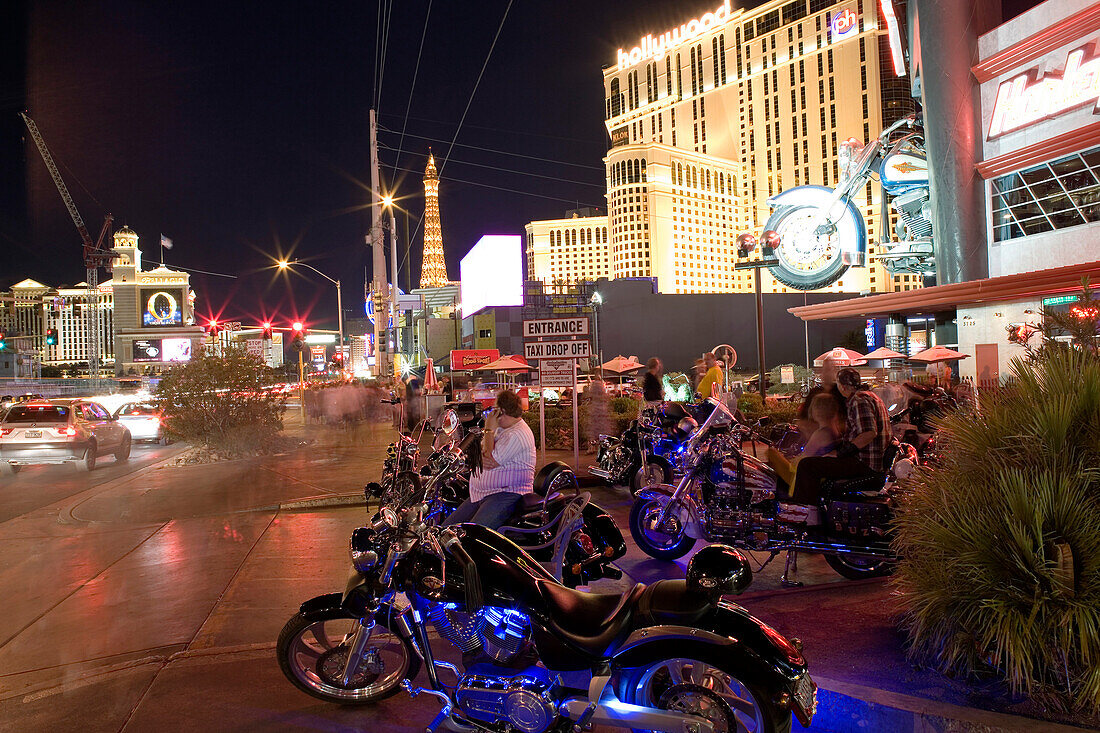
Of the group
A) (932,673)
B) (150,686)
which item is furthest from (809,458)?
(150,686)

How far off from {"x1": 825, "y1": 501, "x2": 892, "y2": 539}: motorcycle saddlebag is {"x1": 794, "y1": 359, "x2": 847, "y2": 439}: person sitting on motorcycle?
0.87 meters

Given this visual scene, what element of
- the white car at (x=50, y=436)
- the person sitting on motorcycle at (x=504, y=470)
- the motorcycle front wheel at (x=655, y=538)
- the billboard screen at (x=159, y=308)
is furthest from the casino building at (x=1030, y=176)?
the billboard screen at (x=159, y=308)

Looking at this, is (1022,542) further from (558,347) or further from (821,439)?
(558,347)

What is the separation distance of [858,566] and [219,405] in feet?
46.5

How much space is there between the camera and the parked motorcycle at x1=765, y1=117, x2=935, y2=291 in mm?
30828

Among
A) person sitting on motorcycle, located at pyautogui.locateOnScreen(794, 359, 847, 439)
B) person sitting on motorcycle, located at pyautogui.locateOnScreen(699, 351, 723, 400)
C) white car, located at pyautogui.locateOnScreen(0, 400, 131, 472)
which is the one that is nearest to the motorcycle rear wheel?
person sitting on motorcycle, located at pyautogui.locateOnScreen(794, 359, 847, 439)

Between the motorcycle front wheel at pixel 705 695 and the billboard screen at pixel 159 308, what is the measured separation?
10282 cm

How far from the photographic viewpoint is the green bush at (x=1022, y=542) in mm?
3455

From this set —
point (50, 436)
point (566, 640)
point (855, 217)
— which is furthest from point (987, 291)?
point (50, 436)

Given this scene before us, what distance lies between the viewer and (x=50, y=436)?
14570 millimetres

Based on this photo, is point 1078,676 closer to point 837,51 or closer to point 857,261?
point 857,261

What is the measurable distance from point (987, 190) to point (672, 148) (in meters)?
91.0

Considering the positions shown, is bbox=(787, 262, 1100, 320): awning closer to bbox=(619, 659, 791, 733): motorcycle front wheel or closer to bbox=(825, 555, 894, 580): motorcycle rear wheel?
bbox=(825, 555, 894, 580): motorcycle rear wheel

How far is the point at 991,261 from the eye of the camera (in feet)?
84.6
